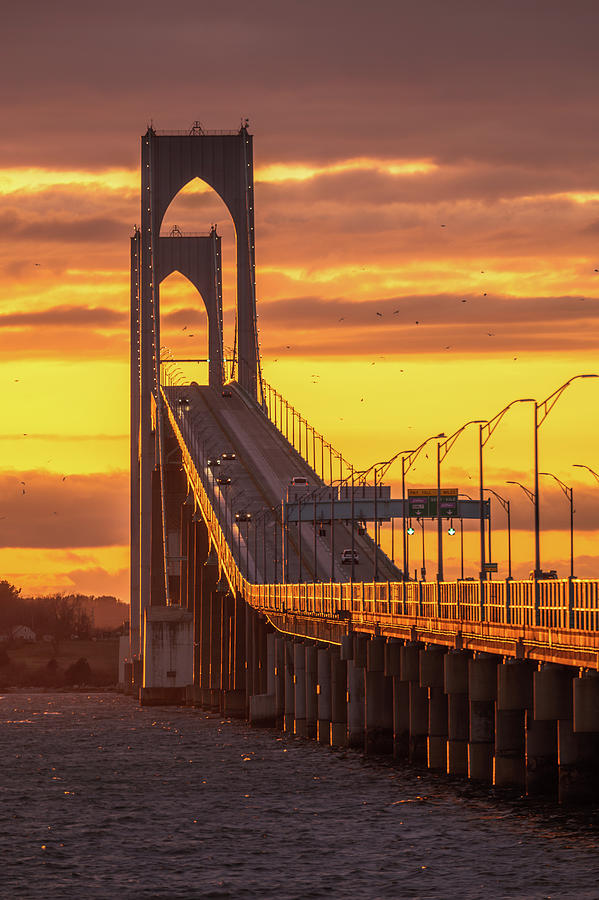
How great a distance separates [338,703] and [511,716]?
3327cm

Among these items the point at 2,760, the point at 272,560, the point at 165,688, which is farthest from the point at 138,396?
the point at 2,760

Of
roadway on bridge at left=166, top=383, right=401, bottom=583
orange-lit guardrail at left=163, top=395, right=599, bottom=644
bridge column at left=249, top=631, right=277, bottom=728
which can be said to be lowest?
bridge column at left=249, top=631, right=277, bottom=728

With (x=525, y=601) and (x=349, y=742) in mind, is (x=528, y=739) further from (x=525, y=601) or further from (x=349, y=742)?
(x=349, y=742)

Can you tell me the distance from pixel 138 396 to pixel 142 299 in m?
9.90

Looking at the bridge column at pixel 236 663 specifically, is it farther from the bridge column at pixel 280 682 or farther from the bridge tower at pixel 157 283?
the bridge tower at pixel 157 283

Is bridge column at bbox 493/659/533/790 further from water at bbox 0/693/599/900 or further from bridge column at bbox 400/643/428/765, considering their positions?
bridge column at bbox 400/643/428/765

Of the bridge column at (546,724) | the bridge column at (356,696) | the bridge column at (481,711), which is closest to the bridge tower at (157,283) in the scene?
the bridge column at (356,696)

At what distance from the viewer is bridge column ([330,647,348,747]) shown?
300ft

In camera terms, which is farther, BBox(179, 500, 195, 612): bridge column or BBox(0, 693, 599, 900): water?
BBox(179, 500, 195, 612): bridge column

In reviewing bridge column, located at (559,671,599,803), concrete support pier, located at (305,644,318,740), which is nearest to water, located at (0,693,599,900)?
bridge column, located at (559,671,599,803)

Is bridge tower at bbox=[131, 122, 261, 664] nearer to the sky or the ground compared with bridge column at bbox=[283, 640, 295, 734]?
nearer to the sky

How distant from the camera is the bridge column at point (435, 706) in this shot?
71.4 meters

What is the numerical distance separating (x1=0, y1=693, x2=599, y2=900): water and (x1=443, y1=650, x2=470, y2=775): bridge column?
1069 mm

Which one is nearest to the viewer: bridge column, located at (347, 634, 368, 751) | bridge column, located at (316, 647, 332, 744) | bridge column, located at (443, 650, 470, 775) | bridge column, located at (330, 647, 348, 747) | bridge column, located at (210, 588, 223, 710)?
bridge column, located at (443, 650, 470, 775)
